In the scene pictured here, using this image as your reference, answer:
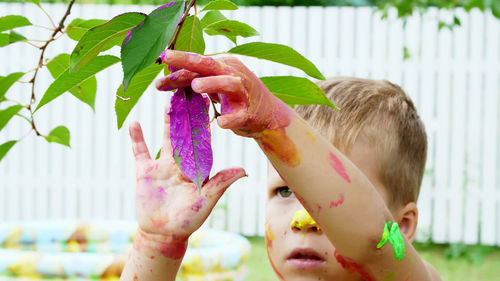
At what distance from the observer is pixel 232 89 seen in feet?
1.84

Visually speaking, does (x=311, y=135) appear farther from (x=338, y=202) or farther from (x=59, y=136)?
(x=59, y=136)

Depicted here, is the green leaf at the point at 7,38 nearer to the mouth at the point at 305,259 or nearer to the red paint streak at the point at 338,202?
the red paint streak at the point at 338,202

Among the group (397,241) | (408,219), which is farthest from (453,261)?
(397,241)

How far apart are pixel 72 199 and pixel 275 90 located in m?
4.35

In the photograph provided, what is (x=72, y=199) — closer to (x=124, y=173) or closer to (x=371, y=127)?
(x=124, y=173)

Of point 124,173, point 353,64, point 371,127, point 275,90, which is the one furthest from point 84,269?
point 353,64

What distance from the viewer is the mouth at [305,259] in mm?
1067

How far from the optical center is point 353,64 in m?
4.59

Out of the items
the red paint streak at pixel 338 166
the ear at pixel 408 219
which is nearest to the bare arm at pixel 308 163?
the red paint streak at pixel 338 166

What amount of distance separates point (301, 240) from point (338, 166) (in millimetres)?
398

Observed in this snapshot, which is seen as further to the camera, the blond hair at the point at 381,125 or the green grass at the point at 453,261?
the green grass at the point at 453,261

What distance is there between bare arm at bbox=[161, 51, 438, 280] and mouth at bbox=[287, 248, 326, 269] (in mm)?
227

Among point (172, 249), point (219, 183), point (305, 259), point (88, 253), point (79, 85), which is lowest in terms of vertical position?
point (88, 253)

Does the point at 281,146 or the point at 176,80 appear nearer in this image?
the point at 176,80
